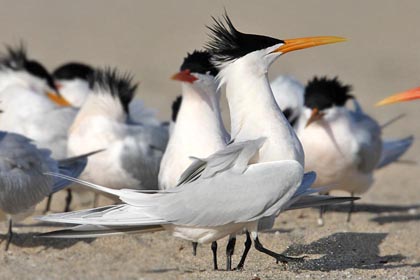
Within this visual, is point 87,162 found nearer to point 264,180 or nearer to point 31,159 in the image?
point 31,159

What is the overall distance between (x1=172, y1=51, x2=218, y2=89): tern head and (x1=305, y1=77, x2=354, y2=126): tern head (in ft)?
5.50

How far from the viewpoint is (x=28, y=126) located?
860 centimetres

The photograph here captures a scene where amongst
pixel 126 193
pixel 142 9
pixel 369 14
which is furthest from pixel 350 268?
pixel 142 9

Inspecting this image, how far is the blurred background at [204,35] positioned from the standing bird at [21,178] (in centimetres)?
614

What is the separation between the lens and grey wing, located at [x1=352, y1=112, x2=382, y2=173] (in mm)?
8227

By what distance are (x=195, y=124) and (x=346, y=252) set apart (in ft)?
3.72

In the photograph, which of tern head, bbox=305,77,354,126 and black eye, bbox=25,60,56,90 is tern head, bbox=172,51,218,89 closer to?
tern head, bbox=305,77,354,126

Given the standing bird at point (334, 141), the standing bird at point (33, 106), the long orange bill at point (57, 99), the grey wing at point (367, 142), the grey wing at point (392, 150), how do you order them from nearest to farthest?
the standing bird at point (334, 141), the grey wing at point (367, 142), the standing bird at point (33, 106), the grey wing at point (392, 150), the long orange bill at point (57, 99)

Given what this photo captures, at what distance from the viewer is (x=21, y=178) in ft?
22.1

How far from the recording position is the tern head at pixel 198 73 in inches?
256

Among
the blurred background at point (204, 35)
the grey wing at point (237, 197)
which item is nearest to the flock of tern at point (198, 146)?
the grey wing at point (237, 197)

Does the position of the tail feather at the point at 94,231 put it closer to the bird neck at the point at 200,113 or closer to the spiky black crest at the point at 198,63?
the bird neck at the point at 200,113

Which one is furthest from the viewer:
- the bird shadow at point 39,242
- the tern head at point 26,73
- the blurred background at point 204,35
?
the blurred background at point 204,35

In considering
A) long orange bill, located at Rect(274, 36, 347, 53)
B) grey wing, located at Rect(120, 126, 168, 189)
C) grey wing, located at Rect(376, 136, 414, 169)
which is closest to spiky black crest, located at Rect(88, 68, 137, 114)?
grey wing, located at Rect(120, 126, 168, 189)
